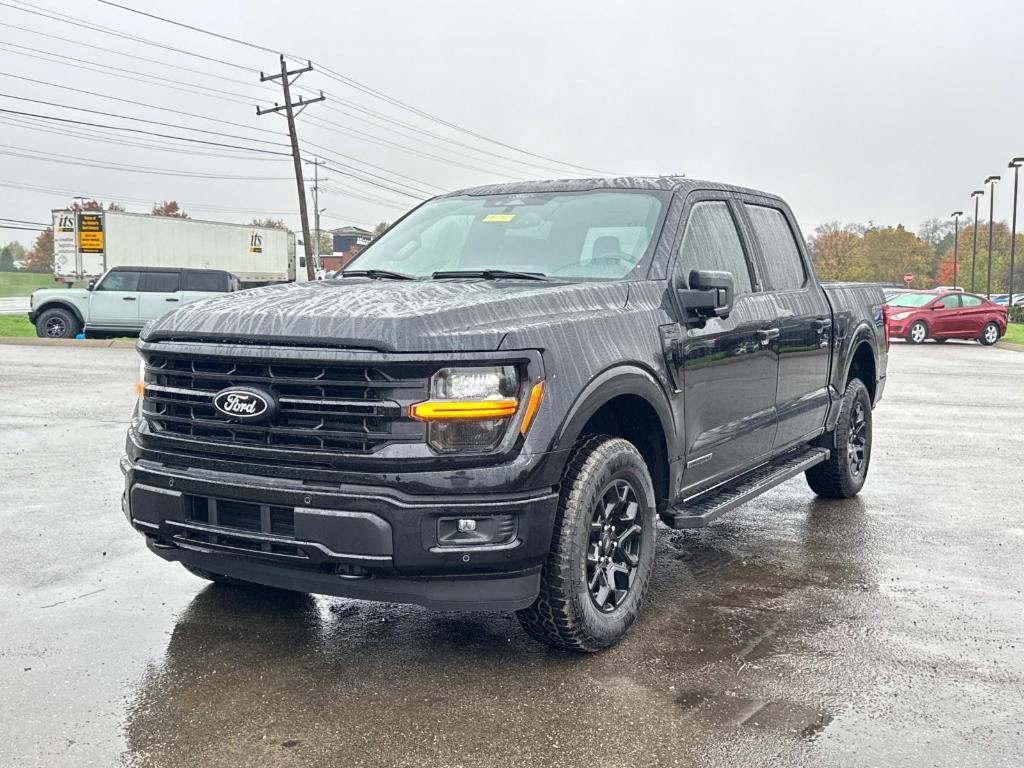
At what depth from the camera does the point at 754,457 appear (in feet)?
18.1

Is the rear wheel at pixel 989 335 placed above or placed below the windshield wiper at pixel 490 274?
below

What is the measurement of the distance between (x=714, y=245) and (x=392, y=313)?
2.29 metres

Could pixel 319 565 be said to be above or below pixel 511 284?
below

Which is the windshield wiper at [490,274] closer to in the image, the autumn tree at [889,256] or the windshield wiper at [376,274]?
the windshield wiper at [376,274]

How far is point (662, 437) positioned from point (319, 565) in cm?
165

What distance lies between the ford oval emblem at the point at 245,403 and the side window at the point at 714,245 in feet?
7.00

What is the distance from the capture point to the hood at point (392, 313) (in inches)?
140

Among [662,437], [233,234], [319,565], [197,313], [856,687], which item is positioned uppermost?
[233,234]

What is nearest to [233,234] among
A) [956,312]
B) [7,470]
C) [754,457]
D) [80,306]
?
[80,306]

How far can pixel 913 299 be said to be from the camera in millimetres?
28906

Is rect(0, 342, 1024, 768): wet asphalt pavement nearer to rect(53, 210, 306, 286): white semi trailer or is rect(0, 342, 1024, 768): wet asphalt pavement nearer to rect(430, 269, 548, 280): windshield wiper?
rect(430, 269, 548, 280): windshield wiper

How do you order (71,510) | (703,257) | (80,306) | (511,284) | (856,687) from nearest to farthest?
(856,687), (511,284), (703,257), (71,510), (80,306)

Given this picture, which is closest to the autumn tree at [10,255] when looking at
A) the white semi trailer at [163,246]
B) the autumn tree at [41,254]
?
the autumn tree at [41,254]

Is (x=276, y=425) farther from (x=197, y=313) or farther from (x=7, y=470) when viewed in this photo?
(x=7, y=470)
